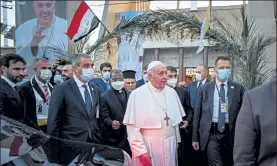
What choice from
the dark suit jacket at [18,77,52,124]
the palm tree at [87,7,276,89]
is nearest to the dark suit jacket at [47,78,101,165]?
the dark suit jacket at [18,77,52,124]

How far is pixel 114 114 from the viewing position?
22.5 ft

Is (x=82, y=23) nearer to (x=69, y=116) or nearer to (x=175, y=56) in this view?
(x=69, y=116)

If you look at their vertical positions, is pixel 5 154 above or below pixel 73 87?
below

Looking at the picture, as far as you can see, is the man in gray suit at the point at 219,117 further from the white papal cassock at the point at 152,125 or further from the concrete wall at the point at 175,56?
the concrete wall at the point at 175,56

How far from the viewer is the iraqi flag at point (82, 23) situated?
31.8 ft

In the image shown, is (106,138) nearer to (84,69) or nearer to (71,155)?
(84,69)

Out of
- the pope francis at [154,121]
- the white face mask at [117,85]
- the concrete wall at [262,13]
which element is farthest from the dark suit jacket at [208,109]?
the concrete wall at [262,13]

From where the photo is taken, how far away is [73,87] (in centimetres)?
578

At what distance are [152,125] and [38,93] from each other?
2.21m

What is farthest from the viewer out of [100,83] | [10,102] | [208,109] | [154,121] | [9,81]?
[100,83]

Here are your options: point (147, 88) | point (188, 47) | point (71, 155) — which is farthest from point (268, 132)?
point (188, 47)

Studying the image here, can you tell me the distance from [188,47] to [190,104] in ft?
59.6

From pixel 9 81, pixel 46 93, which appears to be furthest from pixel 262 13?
pixel 9 81

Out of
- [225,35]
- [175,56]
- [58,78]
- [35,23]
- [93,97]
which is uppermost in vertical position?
[35,23]
